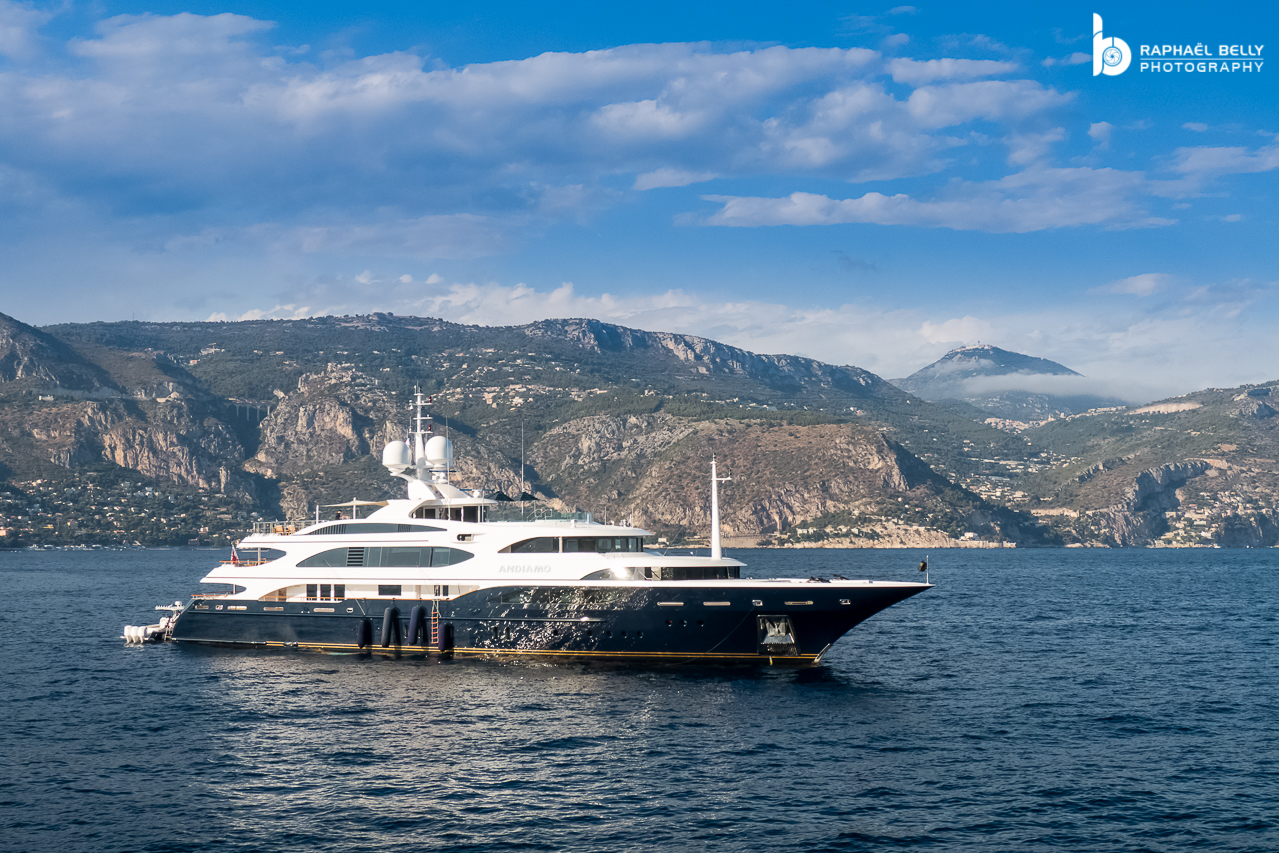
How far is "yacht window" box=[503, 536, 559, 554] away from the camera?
47969 mm

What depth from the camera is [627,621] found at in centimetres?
4603

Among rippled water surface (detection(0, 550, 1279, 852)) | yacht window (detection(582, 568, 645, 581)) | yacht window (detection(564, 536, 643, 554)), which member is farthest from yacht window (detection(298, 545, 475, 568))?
yacht window (detection(582, 568, 645, 581))

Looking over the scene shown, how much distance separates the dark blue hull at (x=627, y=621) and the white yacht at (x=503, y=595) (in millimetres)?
61

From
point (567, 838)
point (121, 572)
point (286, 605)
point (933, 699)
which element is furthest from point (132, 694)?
point (121, 572)

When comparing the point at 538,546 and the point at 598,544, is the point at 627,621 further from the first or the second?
the point at 538,546

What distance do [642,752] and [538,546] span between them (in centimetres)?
1694

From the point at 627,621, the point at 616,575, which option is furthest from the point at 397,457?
the point at 627,621

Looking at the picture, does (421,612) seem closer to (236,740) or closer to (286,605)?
(286,605)

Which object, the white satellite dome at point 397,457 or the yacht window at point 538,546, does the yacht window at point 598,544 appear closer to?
the yacht window at point 538,546

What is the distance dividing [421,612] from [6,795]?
21957 millimetres

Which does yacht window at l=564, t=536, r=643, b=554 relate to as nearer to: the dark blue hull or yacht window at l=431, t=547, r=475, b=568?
the dark blue hull

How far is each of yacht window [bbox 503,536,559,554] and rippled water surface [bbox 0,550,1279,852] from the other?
17.2 feet

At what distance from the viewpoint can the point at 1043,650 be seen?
191 ft

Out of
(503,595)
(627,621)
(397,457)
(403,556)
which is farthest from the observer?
(397,457)
